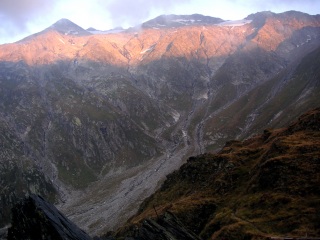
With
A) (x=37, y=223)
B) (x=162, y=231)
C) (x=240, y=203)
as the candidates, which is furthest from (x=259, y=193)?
(x=37, y=223)

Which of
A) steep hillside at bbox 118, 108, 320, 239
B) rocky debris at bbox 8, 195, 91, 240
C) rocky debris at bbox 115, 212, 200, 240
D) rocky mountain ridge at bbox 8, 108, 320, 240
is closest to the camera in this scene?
rocky debris at bbox 8, 195, 91, 240

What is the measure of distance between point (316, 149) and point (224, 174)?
84.5 ft

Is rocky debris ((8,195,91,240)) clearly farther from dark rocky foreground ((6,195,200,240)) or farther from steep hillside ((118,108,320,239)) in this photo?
steep hillside ((118,108,320,239))

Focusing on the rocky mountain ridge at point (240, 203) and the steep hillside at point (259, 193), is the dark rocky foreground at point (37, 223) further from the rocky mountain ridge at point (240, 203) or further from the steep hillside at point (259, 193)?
the steep hillside at point (259, 193)

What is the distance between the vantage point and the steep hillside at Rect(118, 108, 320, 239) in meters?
53.1

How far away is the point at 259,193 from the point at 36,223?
49067 mm

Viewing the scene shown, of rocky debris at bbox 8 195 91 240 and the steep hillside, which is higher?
rocky debris at bbox 8 195 91 240

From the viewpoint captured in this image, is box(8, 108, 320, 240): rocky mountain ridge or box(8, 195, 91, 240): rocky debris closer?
box(8, 195, 91, 240): rocky debris

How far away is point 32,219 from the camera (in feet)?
109

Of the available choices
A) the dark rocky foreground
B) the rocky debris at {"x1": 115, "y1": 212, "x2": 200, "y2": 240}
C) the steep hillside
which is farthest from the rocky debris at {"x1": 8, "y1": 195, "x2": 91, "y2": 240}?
the steep hillside

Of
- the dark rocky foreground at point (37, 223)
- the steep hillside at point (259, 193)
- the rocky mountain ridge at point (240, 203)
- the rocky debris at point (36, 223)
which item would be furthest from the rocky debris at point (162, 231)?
the rocky debris at point (36, 223)

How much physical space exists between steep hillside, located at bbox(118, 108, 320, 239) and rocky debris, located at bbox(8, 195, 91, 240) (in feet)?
42.4

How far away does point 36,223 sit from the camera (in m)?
32.7

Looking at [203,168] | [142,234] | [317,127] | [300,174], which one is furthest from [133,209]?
[142,234]
